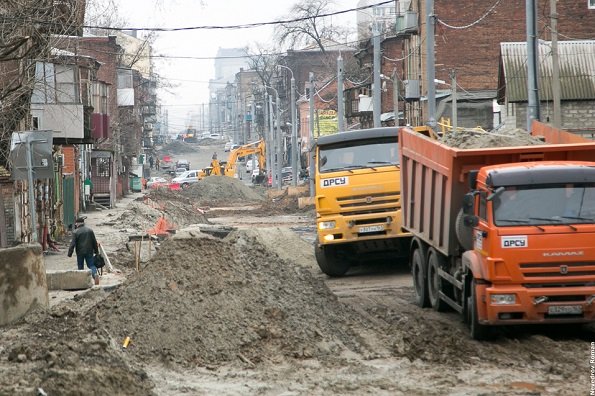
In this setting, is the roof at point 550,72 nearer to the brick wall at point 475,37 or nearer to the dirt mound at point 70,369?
the brick wall at point 475,37

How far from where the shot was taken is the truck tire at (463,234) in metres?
14.9

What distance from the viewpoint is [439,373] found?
39.2 ft

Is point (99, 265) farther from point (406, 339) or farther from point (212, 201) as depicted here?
point (212, 201)

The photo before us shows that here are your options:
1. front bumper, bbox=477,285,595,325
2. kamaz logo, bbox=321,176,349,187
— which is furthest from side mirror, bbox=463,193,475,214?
kamaz logo, bbox=321,176,349,187

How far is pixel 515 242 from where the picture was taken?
13.4 metres

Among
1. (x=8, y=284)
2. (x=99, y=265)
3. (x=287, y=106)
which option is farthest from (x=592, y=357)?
(x=287, y=106)

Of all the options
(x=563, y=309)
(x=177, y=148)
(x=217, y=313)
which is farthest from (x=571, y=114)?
(x=177, y=148)

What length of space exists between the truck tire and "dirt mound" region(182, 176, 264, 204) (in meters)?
59.9

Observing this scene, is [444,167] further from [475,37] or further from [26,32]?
[475,37]

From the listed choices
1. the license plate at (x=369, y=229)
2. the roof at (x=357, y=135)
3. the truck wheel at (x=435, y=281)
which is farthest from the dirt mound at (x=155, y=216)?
the truck wheel at (x=435, y=281)

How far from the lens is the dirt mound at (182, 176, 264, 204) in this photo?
76.8m

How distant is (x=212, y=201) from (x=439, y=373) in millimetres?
62624

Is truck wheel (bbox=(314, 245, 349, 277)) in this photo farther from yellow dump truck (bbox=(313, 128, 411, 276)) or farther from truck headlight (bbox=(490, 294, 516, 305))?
truck headlight (bbox=(490, 294, 516, 305))

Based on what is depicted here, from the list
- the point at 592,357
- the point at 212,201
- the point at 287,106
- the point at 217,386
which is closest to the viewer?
the point at 217,386
